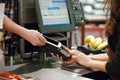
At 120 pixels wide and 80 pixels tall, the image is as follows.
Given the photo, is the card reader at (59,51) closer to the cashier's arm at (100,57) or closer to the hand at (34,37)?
the hand at (34,37)

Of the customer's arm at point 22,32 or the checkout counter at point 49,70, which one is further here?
the customer's arm at point 22,32

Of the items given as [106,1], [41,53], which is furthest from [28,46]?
[106,1]

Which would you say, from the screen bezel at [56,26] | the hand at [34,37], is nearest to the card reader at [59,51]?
the hand at [34,37]

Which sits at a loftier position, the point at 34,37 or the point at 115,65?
the point at 34,37

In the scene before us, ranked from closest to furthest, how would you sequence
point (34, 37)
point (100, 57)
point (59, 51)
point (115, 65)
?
1. point (115, 65)
2. point (59, 51)
3. point (34, 37)
4. point (100, 57)

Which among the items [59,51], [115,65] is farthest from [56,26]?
[115,65]

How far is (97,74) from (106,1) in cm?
71

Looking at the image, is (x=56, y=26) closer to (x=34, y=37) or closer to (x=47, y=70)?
(x=34, y=37)

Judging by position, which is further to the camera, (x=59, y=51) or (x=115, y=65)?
(x=59, y=51)

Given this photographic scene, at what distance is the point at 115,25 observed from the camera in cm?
148

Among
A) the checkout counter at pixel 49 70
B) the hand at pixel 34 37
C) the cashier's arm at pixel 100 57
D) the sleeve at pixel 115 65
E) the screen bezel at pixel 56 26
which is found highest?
the screen bezel at pixel 56 26

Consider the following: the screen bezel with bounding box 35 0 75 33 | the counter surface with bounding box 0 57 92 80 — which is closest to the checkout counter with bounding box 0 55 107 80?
the counter surface with bounding box 0 57 92 80

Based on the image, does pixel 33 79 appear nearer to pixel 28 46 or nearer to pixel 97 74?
pixel 28 46

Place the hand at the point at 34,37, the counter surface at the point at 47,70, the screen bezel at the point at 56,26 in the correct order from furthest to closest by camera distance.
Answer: the screen bezel at the point at 56,26
the hand at the point at 34,37
the counter surface at the point at 47,70
